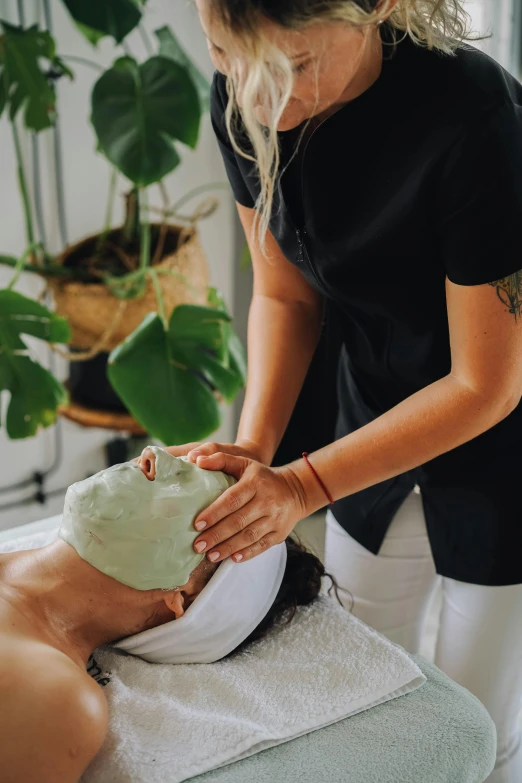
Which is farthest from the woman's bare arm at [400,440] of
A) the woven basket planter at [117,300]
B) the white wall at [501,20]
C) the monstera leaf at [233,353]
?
the white wall at [501,20]

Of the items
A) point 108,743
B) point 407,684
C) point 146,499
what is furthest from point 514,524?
point 108,743

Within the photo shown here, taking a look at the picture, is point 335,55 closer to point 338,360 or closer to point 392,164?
point 392,164

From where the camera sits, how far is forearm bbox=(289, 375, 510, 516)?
1.07 metres

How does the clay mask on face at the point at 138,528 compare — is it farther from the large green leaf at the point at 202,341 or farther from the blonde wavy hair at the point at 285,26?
the large green leaf at the point at 202,341

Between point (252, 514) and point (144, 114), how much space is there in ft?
3.91

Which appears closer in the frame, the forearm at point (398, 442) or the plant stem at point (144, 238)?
the forearm at point (398, 442)

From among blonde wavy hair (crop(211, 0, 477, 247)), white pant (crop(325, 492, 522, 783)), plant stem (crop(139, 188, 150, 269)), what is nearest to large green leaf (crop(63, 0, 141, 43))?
plant stem (crop(139, 188, 150, 269))

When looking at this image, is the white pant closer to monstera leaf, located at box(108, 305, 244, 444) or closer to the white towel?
the white towel

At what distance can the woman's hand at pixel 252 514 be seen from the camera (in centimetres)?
106

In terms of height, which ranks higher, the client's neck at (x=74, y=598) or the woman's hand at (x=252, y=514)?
the woman's hand at (x=252, y=514)

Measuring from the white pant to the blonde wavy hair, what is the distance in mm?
681

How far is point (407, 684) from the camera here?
1.09 metres

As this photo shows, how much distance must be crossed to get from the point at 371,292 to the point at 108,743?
69cm

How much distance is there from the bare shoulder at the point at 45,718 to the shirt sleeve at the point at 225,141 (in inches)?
29.4
